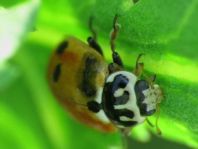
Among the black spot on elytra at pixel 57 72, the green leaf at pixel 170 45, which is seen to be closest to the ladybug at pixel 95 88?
the black spot on elytra at pixel 57 72

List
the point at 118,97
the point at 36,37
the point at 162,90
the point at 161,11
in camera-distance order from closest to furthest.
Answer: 1. the point at 161,11
2. the point at 162,90
3. the point at 118,97
4. the point at 36,37

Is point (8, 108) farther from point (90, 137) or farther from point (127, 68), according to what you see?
point (127, 68)

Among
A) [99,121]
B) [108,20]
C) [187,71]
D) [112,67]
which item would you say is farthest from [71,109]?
[187,71]

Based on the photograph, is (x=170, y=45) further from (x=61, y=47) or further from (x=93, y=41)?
(x=61, y=47)

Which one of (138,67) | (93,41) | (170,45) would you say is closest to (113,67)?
(93,41)

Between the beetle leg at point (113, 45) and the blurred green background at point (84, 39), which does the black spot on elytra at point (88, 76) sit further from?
the beetle leg at point (113, 45)

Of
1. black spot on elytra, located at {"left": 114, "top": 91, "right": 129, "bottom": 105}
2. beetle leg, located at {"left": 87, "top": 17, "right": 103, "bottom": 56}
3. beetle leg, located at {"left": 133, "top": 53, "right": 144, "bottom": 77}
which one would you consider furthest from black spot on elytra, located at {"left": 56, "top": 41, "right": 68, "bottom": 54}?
beetle leg, located at {"left": 133, "top": 53, "right": 144, "bottom": 77}

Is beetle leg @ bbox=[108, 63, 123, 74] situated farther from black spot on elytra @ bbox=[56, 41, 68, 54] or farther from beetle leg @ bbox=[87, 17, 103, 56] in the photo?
black spot on elytra @ bbox=[56, 41, 68, 54]
